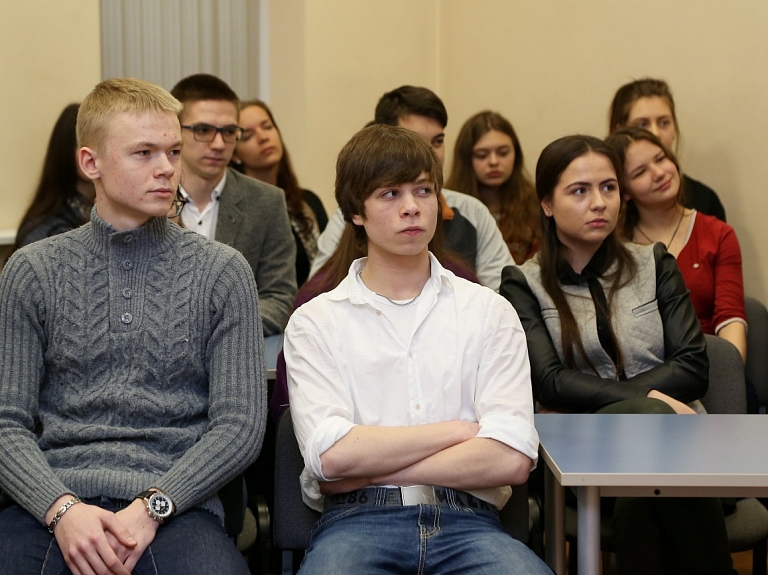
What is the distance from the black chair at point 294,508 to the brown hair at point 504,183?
83.7 inches

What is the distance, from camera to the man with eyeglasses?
3361mm

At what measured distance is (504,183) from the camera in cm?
435

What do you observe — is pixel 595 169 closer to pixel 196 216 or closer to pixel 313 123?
pixel 196 216

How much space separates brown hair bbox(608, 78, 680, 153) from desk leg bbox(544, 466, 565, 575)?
2209 mm

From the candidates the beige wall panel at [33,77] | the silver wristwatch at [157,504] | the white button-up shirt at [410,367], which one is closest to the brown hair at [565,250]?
the white button-up shirt at [410,367]

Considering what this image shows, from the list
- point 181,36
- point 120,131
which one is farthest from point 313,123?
point 120,131

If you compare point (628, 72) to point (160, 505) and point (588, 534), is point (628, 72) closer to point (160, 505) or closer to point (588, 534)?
point (588, 534)

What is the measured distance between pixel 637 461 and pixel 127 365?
40.5 inches

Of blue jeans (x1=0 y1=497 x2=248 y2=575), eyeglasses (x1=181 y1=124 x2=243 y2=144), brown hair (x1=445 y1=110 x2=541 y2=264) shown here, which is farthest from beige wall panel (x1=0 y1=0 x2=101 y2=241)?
blue jeans (x1=0 y1=497 x2=248 y2=575)

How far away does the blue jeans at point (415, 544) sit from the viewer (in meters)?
1.81

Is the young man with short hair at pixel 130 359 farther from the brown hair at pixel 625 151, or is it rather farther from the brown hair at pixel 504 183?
the brown hair at pixel 504 183

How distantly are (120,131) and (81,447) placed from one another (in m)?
0.65

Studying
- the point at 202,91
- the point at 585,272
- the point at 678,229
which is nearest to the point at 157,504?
the point at 585,272

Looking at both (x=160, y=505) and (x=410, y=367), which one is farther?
(x=410, y=367)
